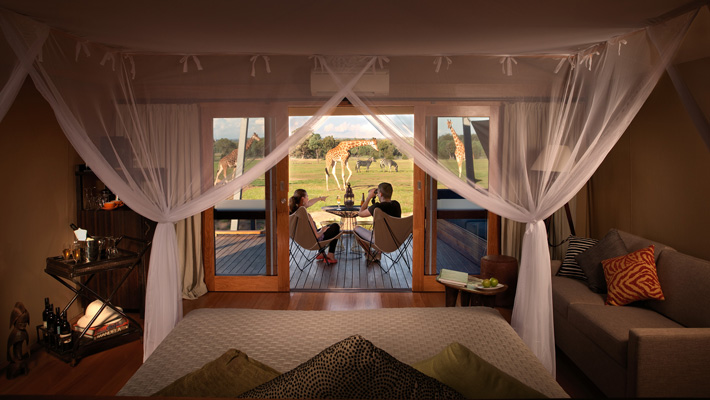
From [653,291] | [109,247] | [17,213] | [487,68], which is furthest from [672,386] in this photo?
[17,213]

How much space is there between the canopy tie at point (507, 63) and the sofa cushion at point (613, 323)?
162 centimetres

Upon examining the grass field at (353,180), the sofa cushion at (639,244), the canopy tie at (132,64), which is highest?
the canopy tie at (132,64)

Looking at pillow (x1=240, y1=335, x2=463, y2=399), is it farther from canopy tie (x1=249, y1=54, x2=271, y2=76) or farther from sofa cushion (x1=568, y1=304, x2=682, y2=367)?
canopy tie (x1=249, y1=54, x2=271, y2=76)

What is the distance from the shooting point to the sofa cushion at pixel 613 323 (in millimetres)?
2672

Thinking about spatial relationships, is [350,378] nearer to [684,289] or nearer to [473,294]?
[473,294]

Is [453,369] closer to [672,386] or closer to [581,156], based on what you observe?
[672,386]

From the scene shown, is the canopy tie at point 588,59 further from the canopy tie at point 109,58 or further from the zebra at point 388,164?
the zebra at point 388,164

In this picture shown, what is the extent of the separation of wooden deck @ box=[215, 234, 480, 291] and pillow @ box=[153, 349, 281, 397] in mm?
2928

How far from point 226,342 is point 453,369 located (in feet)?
3.90

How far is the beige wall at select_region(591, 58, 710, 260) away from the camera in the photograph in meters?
3.39

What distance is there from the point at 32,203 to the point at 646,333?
402cm

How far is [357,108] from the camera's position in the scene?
3096 millimetres

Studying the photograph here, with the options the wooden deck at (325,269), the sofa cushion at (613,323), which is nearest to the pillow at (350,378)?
the sofa cushion at (613,323)

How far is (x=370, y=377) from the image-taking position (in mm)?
1624
